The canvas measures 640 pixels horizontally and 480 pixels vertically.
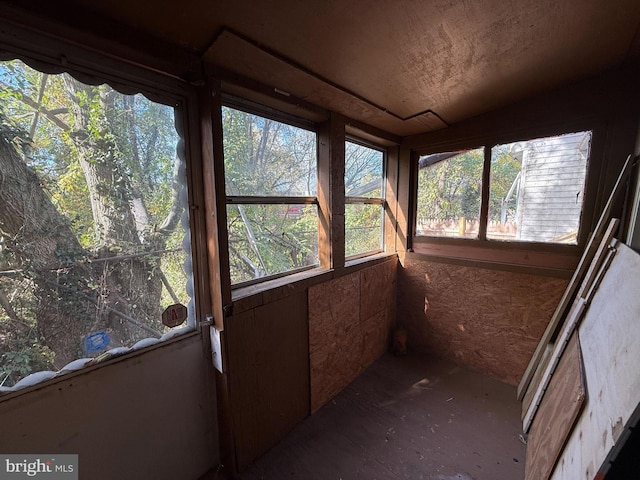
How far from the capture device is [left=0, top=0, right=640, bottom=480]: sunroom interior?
3.18ft

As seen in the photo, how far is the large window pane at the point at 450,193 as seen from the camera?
244 cm

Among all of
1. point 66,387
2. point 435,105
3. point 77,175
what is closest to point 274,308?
point 66,387

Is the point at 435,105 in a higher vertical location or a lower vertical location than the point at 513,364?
higher

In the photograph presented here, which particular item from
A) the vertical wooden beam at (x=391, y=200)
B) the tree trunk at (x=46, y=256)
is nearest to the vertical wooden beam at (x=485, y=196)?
the vertical wooden beam at (x=391, y=200)

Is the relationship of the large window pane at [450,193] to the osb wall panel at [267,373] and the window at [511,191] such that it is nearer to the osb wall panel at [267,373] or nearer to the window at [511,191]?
the window at [511,191]

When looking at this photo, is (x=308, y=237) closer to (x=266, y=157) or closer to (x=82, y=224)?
(x=266, y=157)

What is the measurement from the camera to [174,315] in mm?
1341

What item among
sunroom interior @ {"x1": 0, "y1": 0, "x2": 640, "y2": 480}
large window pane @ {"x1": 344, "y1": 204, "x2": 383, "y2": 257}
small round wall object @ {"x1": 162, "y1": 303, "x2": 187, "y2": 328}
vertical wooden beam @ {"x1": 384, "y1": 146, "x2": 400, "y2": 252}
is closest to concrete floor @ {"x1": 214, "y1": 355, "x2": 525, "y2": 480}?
sunroom interior @ {"x1": 0, "y1": 0, "x2": 640, "y2": 480}

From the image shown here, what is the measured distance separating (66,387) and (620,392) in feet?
6.42

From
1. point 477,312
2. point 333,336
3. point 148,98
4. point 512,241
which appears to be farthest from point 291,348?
point 512,241

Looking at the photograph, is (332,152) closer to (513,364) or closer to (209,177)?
(209,177)

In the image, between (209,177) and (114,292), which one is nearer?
(114,292)

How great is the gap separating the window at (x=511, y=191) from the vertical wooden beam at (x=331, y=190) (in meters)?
1.14

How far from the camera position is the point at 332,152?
200 cm
